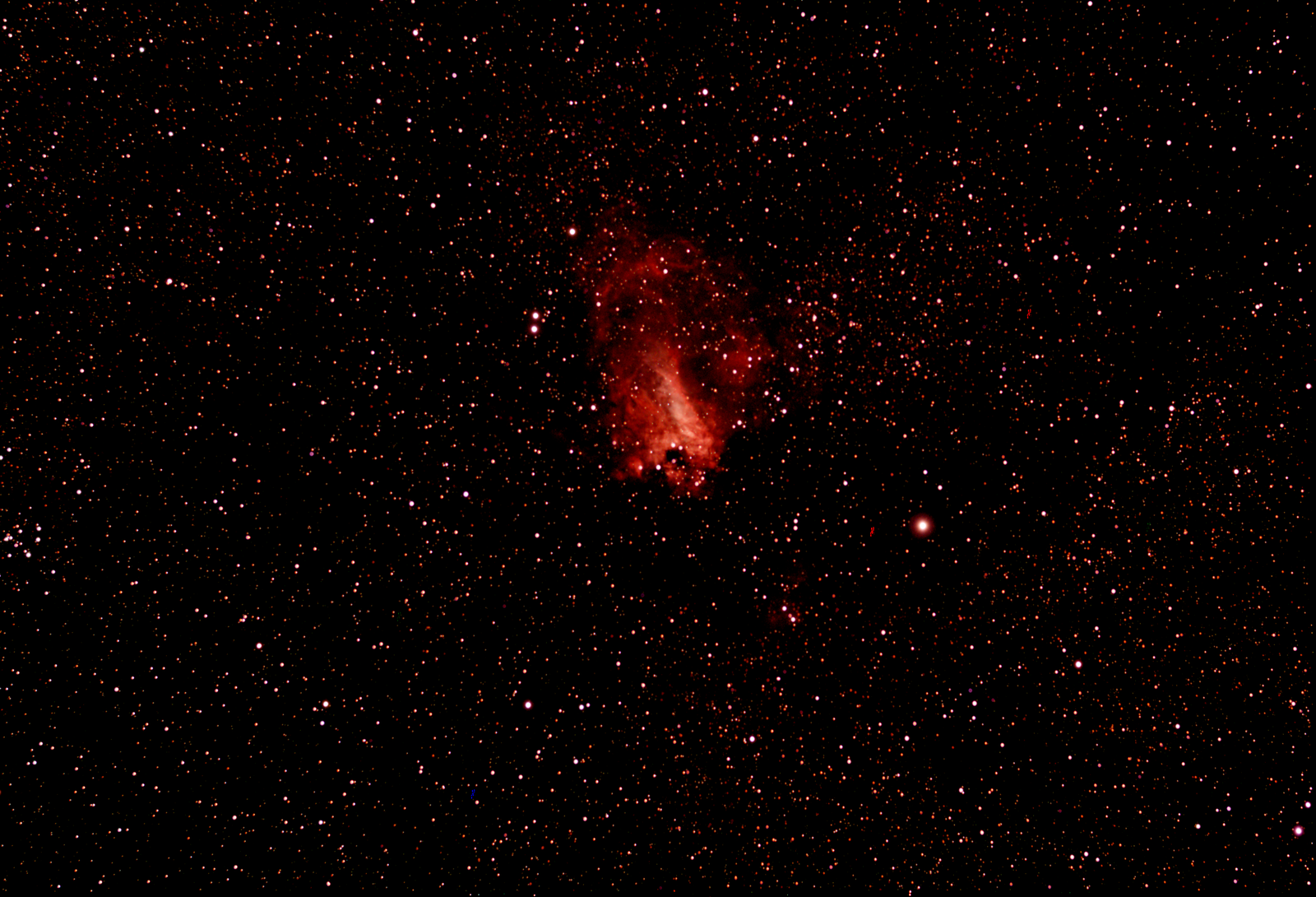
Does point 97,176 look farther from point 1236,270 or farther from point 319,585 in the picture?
point 1236,270

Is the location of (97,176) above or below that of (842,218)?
above

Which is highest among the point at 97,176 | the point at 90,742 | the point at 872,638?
the point at 97,176

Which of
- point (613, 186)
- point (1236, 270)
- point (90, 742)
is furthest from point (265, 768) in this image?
point (1236, 270)
